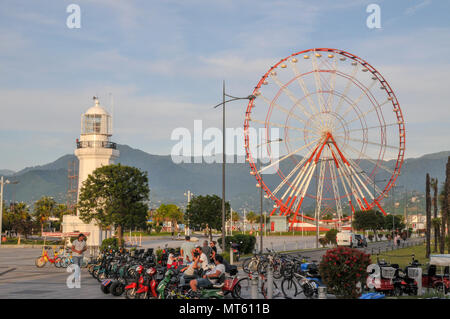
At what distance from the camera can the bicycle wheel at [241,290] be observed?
52.0ft

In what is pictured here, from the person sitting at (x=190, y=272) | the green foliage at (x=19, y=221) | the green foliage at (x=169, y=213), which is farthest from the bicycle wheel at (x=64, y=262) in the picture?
the green foliage at (x=169, y=213)

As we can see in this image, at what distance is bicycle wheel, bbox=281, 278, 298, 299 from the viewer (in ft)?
57.0

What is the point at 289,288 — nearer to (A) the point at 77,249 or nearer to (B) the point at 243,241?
(A) the point at 77,249

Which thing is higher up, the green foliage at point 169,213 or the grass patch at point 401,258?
the green foliage at point 169,213

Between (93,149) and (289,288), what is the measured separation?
39021mm

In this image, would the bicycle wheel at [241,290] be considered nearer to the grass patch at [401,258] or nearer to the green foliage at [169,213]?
the grass patch at [401,258]

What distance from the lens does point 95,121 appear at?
2142 inches

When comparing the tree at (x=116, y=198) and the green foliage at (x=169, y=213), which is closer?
the tree at (x=116, y=198)

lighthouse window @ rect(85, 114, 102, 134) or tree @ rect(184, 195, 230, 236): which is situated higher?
lighthouse window @ rect(85, 114, 102, 134)

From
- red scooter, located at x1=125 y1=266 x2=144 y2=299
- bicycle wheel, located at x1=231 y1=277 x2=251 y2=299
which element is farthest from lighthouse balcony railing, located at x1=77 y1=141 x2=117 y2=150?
red scooter, located at x1=125 y1=266 x2=144 y2=299

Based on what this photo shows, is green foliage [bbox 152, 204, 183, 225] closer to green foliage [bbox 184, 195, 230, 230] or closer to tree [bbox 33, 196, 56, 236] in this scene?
tree [bbox 33, 196, 56, 236]

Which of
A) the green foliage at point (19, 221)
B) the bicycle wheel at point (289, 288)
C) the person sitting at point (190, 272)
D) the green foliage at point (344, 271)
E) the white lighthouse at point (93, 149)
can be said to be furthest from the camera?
the green foliage at point (19, 221)

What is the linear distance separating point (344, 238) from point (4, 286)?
37169mm
